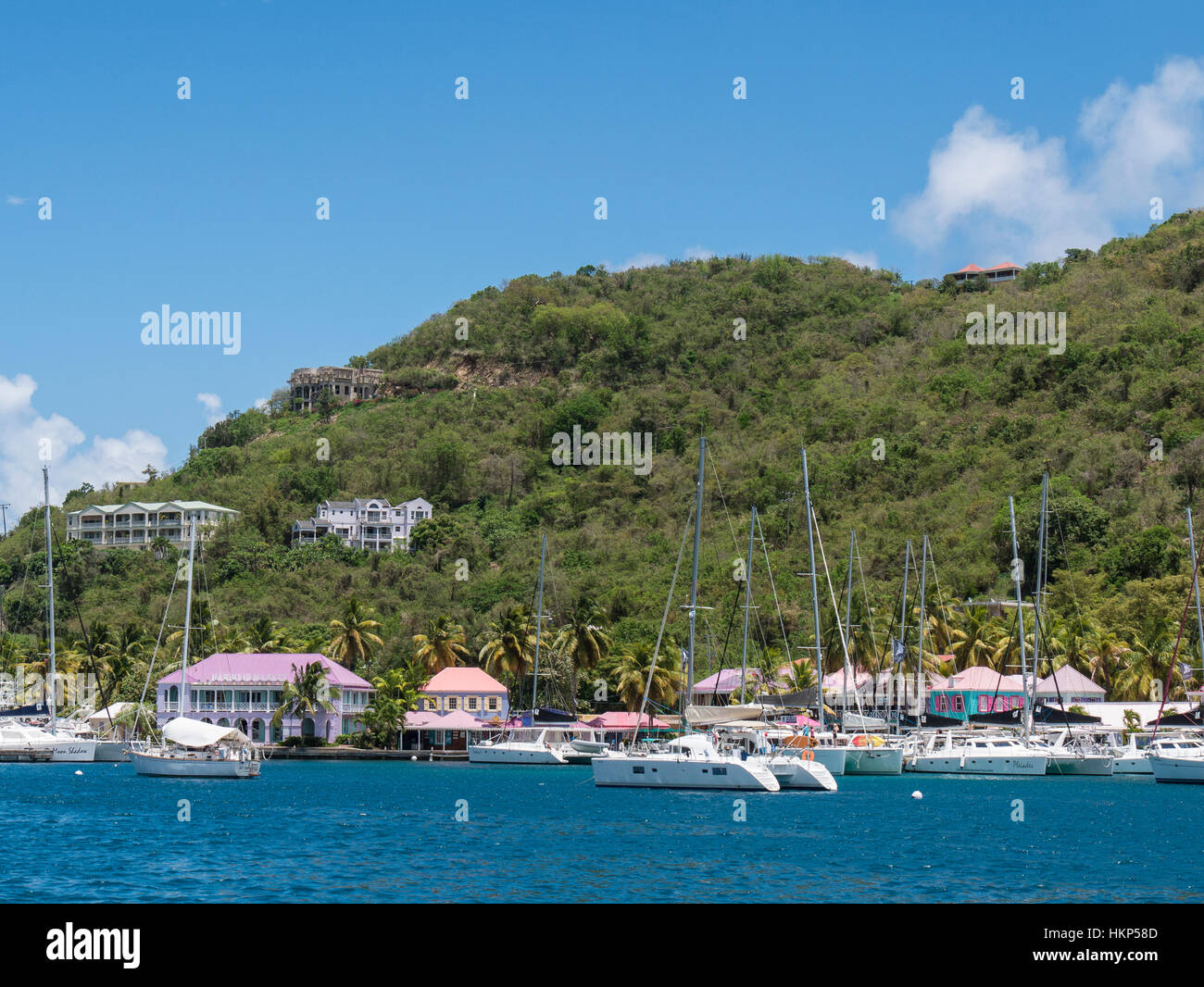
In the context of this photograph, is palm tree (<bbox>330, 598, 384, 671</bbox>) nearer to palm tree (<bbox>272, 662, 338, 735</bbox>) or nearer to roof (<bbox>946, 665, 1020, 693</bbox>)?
palm tree (<bbox>272, 662, 338, 735</bbox>)

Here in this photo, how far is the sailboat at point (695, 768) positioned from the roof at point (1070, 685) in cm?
2844

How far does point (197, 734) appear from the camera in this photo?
6088cm

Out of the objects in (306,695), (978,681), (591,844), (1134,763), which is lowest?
(1134,763)

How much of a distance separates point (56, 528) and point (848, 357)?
10286 centimetres

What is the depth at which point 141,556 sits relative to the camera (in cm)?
14650

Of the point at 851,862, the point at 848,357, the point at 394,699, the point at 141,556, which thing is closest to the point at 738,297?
the point at 848,357

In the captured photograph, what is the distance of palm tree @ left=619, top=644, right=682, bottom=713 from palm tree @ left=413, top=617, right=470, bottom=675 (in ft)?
47.9

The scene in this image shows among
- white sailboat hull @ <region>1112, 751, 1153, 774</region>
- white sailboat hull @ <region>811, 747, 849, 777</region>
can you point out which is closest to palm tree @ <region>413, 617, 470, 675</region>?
white sailboat hull @ <region>811, 747, 849, 777</region>

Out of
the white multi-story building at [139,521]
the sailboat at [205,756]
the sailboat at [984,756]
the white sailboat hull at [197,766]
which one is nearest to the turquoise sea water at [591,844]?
the white sailboat hull at [197,766]

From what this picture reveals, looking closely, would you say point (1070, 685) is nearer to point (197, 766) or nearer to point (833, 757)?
point (833, 757)

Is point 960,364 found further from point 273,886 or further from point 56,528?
point 273,886

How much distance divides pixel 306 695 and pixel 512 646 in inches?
591

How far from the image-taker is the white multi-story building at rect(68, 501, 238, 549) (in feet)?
504

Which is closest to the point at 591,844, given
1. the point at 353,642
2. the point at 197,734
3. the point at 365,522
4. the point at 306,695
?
the point at 197,734
